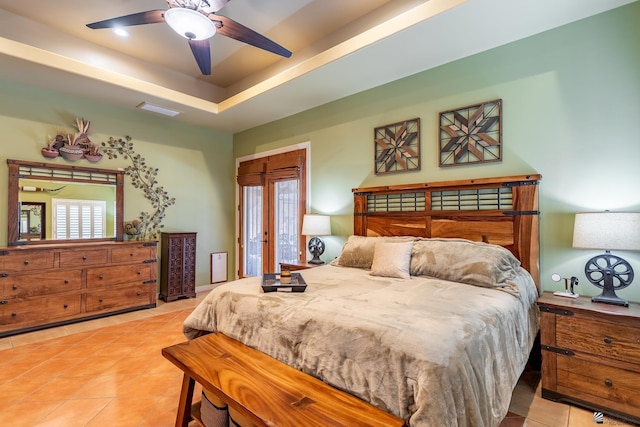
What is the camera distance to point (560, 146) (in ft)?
8.23

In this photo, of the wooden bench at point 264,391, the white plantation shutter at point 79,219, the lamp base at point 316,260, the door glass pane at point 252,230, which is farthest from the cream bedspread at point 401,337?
the door glass pane at point 252,230

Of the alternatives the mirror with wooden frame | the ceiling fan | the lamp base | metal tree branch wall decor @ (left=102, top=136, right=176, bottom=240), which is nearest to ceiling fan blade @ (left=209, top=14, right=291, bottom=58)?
the ceiling fan

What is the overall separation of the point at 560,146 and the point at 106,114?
5326mm

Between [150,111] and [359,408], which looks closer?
[359,408]

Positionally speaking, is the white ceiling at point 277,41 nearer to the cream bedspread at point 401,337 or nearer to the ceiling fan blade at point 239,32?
the ceiling fan blade at point 239,32

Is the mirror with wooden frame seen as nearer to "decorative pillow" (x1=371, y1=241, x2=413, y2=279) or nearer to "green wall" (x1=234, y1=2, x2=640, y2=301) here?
"decorative pillow" (x1=371, y1=241, x2=413, y2=279)

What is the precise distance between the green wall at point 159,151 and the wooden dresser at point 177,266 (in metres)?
0.39

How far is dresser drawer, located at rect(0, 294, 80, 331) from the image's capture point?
3.26 metres

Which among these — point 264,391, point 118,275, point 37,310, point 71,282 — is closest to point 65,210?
point 71,282

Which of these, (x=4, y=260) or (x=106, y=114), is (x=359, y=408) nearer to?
(x=4, y=260)

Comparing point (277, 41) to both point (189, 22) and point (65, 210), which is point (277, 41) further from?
point (65, 210)

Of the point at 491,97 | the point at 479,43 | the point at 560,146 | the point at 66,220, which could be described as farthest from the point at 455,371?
the point at 66,220

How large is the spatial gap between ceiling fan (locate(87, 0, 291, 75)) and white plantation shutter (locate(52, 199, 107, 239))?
8.40 feet

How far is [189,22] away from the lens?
2162mm
